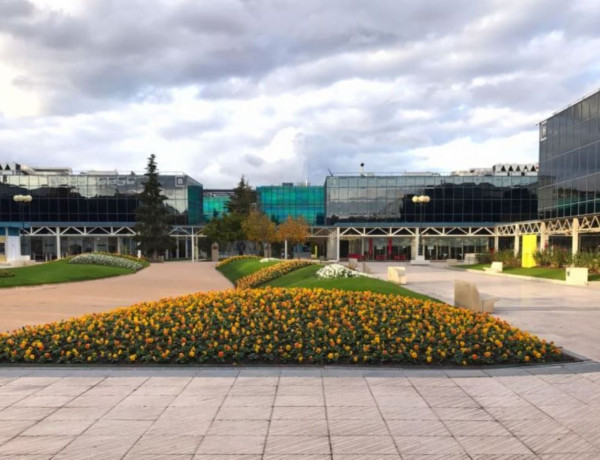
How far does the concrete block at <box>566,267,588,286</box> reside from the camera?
20484 mm

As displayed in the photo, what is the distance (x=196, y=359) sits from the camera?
666 cm

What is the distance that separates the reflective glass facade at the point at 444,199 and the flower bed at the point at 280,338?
49.1m

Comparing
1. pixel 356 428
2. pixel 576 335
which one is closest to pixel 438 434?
pixel 356 428

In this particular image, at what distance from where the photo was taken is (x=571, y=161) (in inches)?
1454

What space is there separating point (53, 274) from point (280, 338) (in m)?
21.0

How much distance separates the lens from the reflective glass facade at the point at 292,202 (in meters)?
71.0

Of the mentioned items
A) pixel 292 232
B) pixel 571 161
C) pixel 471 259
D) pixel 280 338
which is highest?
pixel 571 161

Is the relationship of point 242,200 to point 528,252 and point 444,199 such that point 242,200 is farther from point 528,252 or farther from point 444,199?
point 528,252

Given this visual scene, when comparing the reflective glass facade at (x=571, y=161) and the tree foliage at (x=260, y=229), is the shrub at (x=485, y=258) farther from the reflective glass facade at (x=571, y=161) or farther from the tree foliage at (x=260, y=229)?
the tree foliage at (x=260, y=229)

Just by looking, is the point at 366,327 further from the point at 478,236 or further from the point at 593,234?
the point at 478,236

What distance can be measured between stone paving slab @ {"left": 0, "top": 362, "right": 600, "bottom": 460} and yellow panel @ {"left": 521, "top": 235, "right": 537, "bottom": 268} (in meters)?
25.8

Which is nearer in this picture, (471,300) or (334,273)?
(471,300)

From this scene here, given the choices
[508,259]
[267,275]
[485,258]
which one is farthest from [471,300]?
[485,258]

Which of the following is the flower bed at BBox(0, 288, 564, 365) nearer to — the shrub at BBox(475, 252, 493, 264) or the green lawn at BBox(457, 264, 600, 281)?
the green lawn at BBox(457, 264, 600, 281)
